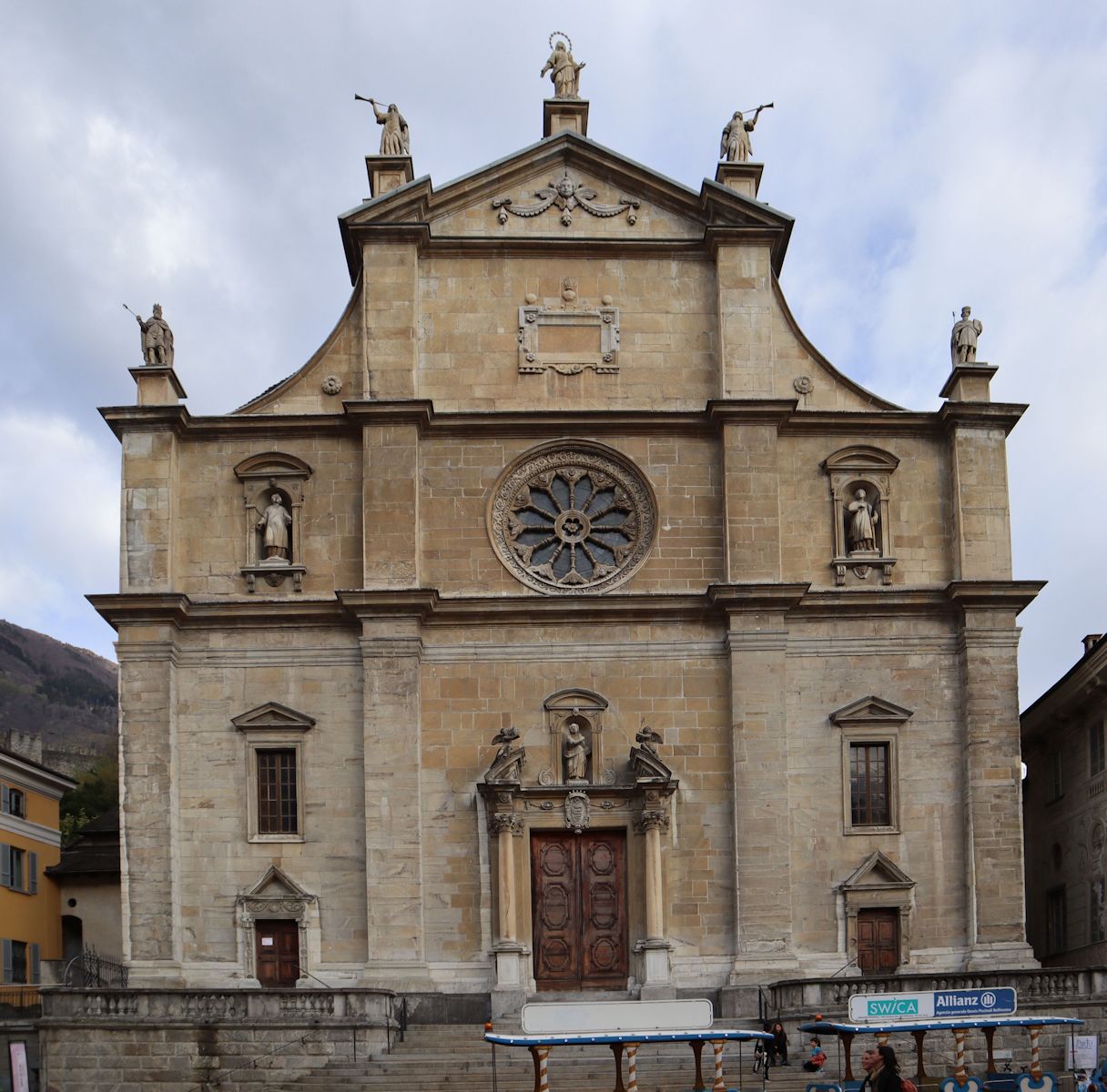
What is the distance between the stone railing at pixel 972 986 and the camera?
97.5 ft

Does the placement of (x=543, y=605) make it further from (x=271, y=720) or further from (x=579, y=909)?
(x=579, y=909)

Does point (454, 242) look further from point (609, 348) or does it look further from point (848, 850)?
point (848, 850)

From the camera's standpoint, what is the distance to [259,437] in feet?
114

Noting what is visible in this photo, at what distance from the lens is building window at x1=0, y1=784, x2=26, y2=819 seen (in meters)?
45.0

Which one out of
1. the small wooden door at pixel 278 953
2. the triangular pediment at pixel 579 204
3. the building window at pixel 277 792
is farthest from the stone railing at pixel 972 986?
the triangular pediment at pixel 579 204

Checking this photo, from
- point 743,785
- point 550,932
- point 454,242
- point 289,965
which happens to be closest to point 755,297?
point 454,242

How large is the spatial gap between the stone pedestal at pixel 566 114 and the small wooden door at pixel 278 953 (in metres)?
17.4

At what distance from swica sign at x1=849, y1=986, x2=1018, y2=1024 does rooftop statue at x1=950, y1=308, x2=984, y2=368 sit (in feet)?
52.0

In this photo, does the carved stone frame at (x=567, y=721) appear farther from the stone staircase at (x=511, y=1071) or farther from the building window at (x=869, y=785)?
the stone staircase at (x=511, y=1071)

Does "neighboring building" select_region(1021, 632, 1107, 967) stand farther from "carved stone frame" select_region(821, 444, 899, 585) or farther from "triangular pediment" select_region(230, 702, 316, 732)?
"triangular pediment" select_region(230, 702, 316, 732)

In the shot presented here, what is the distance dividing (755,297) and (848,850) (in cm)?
1110

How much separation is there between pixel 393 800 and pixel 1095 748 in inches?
599

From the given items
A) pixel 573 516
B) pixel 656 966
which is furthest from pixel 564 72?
pixel 656 966

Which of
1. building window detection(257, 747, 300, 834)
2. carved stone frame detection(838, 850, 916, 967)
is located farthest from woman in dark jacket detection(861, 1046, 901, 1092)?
building window detection(257, 747, 300, 834)
